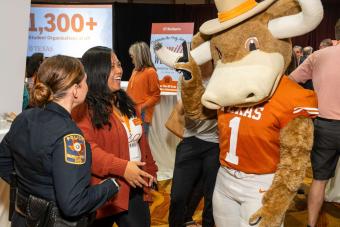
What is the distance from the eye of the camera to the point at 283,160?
5.68ft

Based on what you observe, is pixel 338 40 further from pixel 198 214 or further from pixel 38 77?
pixel 38 77

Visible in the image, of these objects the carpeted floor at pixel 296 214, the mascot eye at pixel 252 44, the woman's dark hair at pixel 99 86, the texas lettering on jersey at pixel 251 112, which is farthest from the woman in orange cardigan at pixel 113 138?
the carpeted floor at pixel 296 214

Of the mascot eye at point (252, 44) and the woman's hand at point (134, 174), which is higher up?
the mascot eye at point (252, 44)

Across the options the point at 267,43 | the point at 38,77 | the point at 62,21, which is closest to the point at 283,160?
the point at 267,43

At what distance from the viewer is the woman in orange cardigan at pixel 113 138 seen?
6.23 ft

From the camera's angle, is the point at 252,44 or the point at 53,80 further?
the point at 252,44

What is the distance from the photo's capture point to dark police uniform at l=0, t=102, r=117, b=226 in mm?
1425

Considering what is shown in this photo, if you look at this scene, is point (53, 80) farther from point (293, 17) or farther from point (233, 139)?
point (293, 17)

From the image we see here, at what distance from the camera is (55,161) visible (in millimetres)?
1423

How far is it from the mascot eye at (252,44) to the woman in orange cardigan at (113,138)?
699 millimetres

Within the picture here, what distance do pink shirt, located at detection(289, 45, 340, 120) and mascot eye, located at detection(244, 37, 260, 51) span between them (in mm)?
1051

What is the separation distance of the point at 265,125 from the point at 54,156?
0.90 metres

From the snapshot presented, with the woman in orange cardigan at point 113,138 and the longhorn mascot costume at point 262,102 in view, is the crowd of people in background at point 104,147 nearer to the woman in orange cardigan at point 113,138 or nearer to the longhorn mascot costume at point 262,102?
the woman in orange cardigan at point 113,138

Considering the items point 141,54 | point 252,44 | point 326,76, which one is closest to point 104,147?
point 252,44
